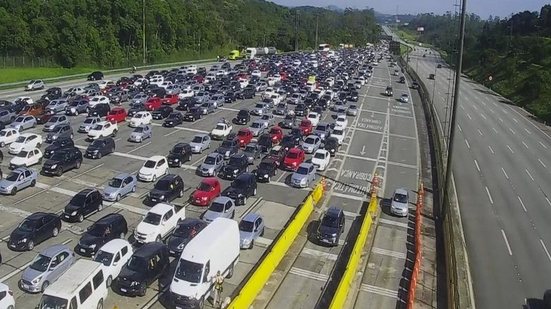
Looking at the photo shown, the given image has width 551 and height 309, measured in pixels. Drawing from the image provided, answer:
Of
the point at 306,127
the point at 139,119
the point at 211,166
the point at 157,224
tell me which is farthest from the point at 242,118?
the point at 157,224

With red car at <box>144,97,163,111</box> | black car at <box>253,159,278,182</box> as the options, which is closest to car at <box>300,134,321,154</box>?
black car at <box>253,159,278,182</box>

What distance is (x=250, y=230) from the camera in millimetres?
26141

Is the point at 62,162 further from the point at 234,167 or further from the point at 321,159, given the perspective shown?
the point at 321,159

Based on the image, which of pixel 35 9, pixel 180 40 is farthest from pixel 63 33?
pixel 180 40

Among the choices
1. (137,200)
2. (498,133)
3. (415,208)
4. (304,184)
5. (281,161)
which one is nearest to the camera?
(137,200)

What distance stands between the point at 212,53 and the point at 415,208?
11333 cm

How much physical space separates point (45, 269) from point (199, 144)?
22209mm

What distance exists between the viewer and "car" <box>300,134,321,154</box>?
44.1 meters

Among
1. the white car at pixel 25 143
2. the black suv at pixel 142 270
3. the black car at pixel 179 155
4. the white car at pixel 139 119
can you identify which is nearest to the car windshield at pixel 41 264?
the black suv at pixel 142 270

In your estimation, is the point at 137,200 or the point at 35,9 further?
the point at 35,9

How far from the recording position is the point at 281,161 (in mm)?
40156

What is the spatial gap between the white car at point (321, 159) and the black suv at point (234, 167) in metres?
5.60

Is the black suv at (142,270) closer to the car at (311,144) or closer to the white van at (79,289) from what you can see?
the white van at (79,289)

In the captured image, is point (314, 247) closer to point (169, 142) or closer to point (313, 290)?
point (313, 290)
